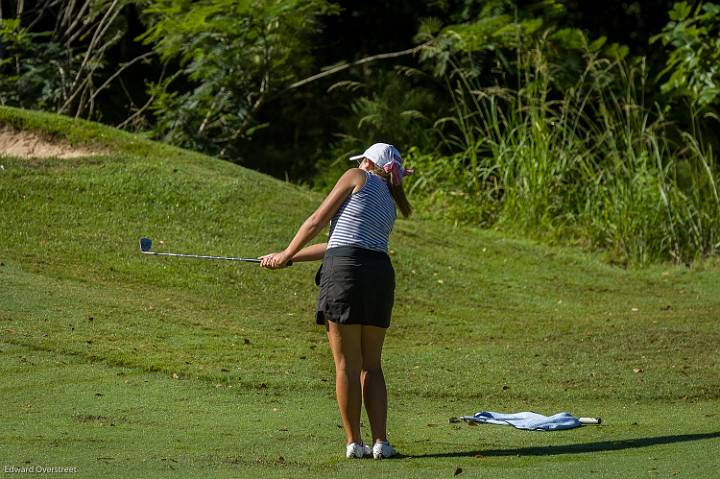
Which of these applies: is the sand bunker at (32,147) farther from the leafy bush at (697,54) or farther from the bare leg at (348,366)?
the bare leg at (348,366)

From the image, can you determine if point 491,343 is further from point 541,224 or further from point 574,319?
point 541,224

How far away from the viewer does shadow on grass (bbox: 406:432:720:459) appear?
6992mm

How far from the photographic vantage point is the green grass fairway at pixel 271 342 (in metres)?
6.98

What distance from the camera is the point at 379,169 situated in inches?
266

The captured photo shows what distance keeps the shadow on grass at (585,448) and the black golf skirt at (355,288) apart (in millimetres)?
886

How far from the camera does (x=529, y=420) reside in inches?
317

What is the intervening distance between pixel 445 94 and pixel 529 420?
16.5 m

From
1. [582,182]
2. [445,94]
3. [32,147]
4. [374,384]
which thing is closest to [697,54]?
[582,182]

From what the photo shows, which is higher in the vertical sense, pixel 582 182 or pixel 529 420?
pixel 529 420

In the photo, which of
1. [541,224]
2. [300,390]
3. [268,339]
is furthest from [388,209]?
[541,224]

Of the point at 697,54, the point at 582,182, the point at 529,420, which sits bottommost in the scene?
the point at 582,182

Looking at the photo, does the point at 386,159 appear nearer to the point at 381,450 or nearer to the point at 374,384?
the point at 374,384

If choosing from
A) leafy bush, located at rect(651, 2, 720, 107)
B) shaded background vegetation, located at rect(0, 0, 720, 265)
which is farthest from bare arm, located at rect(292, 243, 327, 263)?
leafy bush, located at rect(651, 2, 720, 107)

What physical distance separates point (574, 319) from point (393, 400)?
510 cm
